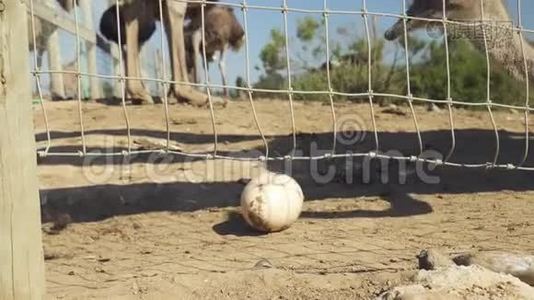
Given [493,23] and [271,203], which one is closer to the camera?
[271,203]

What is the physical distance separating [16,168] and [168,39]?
5895mm

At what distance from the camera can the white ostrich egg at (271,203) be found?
4.43 m

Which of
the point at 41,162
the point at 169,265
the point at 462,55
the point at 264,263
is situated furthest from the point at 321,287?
the point at 462,55

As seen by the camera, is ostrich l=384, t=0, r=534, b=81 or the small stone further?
ostrich l=384, t=0, r=534, b=81

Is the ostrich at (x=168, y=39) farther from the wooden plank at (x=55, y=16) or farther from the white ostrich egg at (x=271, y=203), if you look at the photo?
the white ostrich egg at (x=271, y=203)

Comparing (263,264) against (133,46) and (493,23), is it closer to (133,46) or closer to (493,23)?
(493,23)

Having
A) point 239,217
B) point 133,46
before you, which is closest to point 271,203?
point 239,217

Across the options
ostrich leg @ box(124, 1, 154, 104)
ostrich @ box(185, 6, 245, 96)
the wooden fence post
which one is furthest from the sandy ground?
ostrich @ box(185, 6, 245, 96)

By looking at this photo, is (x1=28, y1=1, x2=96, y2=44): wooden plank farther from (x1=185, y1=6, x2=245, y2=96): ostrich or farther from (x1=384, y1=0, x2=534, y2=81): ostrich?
(x1=384, y1=0, x2=534, y2=81): ostrich

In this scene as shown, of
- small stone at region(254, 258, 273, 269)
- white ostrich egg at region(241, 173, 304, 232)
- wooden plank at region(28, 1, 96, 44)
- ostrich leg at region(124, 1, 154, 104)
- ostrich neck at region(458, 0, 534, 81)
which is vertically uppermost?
wooden plank at region(28, 1, 96, 44)

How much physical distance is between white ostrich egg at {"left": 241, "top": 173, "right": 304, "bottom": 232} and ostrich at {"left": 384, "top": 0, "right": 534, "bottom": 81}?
1.41m

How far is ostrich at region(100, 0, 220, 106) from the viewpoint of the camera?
818cm

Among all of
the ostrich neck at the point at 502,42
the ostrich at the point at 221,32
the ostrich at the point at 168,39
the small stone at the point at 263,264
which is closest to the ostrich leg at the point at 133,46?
the ostrich at the point at 168,39

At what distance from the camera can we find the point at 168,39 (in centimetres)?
830
